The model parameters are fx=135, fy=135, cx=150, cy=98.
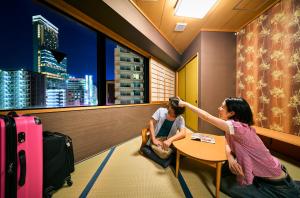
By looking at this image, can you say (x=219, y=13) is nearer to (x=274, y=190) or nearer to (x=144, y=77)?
(x=144, y=77)

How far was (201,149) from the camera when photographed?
1.56 metres

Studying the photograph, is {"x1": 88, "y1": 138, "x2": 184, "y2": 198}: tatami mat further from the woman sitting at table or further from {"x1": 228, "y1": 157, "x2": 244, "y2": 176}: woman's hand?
{"x1": 228, "y1": 157, "x2": 244, "y2": 176}: woman's hand

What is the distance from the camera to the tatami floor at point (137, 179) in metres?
1.41

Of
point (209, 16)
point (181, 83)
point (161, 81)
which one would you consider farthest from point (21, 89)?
point (181, 83)

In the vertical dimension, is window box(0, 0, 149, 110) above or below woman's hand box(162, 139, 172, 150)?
above

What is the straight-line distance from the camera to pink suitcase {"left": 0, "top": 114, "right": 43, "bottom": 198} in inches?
37.4

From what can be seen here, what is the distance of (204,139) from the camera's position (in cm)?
189

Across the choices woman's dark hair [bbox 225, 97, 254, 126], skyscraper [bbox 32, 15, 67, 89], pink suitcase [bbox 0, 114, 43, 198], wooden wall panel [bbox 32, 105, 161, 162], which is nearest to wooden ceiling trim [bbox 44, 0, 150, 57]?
skyscraper [bbox 32, 15, 67, 89]

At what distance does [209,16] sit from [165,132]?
249cm

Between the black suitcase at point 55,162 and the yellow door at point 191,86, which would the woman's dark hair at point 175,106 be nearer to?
the black suitcase at point 55,162

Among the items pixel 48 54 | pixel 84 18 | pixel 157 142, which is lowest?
pixel 157 142

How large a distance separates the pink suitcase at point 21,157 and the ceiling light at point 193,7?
8.71ft

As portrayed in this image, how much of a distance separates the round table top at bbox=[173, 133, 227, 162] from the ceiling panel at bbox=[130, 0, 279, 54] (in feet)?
7.57

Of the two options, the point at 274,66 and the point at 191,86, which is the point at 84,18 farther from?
the point at 274,66
